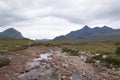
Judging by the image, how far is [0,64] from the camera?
1394 inches

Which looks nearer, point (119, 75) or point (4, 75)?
point (119, 75)

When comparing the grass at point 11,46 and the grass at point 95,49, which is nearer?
the grass at point 95,49

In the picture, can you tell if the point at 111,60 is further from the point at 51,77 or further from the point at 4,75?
the point at 4,75

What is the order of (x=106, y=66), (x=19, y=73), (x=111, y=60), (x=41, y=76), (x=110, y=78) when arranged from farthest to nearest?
(x=111, y=60) → (x=106, y=66) → (x=19, y=73) → (x=41, y=76) → (x=110, y=78)

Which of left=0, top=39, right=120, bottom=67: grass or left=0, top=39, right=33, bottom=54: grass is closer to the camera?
Answer: left=0, top=39, right=120, bottom=67: grass

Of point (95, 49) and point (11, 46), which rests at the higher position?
point (11, 46)

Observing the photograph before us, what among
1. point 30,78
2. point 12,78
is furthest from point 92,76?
point 12,78

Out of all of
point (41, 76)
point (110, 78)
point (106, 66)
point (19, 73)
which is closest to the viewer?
point (110, 78)

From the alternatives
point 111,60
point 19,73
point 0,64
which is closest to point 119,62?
point 111,60

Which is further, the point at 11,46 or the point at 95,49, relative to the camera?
the point at 11,46

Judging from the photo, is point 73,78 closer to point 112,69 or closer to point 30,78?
point 30,78

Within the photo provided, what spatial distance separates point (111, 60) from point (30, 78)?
44.2 feet

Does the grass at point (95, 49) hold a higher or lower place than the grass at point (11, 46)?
lower

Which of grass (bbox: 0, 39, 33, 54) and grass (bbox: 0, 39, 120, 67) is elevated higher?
grass (bbox: 0, 39, 33, 54)
